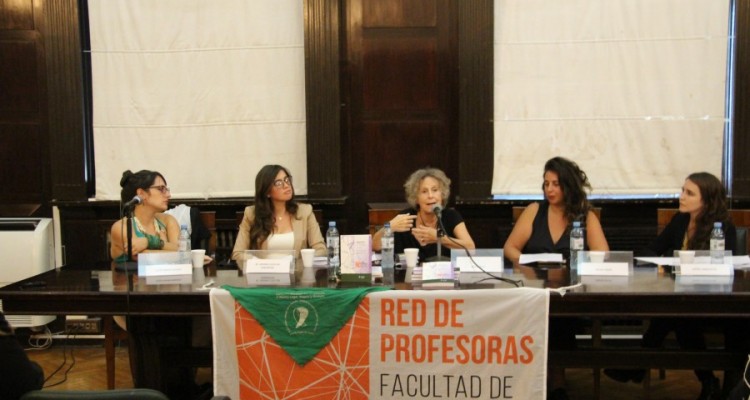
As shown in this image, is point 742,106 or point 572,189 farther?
point 742,106

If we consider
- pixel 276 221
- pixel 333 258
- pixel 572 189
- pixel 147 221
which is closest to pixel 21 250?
pixel 147 221

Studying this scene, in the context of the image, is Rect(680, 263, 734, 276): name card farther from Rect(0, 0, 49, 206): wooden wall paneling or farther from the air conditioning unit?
Rect(0, 0, 49, 206): wooden wall paneling

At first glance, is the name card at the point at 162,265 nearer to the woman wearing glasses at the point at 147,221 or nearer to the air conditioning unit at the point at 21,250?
the woman wearing glasses at the point at 147,221

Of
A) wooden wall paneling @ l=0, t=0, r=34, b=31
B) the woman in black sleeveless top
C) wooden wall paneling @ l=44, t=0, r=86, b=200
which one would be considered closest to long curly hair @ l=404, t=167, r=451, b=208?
the woman in black sleeveless top

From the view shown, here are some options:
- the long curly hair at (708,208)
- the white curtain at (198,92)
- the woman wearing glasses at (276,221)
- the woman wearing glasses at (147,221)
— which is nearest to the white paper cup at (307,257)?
the woman wearing glasses at (276,221)

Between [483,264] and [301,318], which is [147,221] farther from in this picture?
[483,264]

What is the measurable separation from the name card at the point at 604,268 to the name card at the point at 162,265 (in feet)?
5.48

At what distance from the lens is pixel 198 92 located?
5090 mm

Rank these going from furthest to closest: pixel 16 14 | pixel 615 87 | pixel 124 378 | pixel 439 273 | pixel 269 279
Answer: pixel 16 14
pixel 615 87
pixel 124 378
pixel 269 279
pixel 439 273

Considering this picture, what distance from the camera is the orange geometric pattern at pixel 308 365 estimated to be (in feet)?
9.50

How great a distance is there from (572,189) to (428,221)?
2.48ft

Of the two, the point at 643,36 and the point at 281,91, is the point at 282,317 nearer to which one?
the point at 281,91

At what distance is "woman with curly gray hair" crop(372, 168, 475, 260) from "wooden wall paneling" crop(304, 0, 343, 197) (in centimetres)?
113

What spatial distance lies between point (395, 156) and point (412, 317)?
7.85ft
